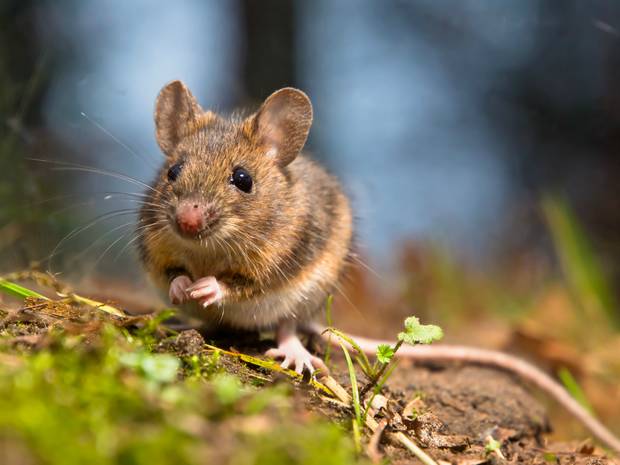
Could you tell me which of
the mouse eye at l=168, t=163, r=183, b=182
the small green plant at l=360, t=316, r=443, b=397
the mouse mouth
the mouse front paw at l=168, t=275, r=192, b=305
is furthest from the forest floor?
the mouse eye at l=168, t=163, r=183, b=182

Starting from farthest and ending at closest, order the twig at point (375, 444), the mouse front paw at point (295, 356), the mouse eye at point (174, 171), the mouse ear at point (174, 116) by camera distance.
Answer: the mouse ear at point (174, 116) < the mouse eye at point (174, 171) < the mouse front paw at point (295, 356) < the twig at point (375, 444)

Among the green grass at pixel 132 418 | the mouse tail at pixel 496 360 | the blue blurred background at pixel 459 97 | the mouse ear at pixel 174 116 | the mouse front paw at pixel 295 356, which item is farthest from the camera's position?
the blue blurred background at pixel 459 97

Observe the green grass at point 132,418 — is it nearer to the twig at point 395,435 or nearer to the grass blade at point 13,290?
the twig at point 395,435

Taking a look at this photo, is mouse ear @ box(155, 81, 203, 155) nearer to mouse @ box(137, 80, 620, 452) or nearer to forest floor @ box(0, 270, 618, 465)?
mouse @ box(137, 80, 620, 452)

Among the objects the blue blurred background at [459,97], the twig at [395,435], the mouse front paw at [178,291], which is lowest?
the twig at [395,435]

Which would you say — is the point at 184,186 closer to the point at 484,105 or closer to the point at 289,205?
the point at 289,205

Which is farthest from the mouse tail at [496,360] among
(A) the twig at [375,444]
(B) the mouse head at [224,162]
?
(A) the twig at [375,444]

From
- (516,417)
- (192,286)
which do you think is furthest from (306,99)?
(516,417)
